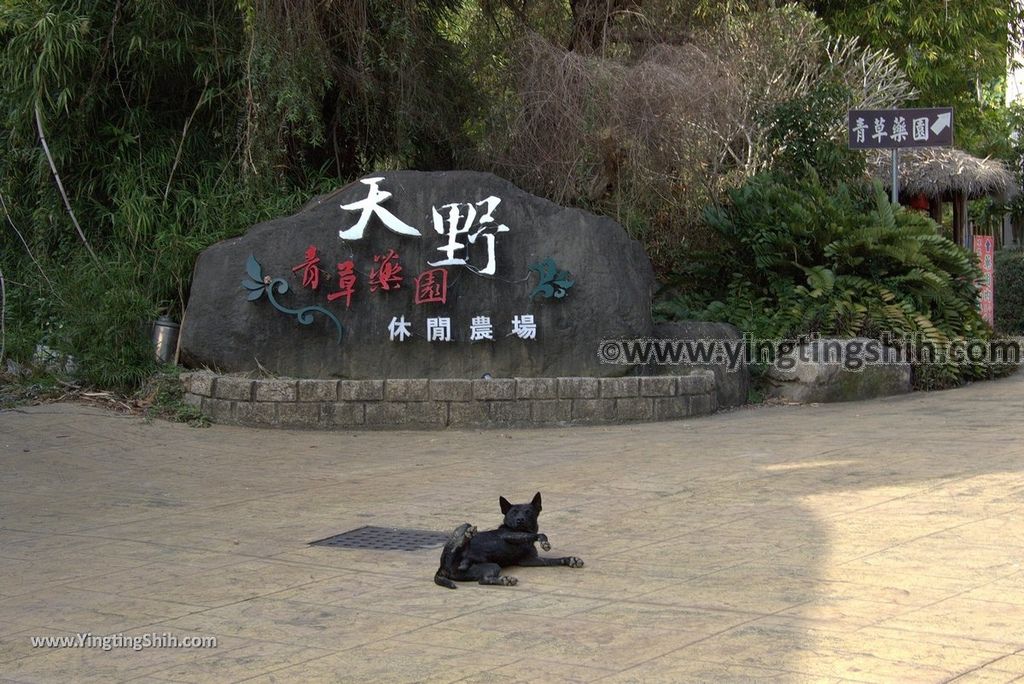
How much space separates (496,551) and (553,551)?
0.59 metres

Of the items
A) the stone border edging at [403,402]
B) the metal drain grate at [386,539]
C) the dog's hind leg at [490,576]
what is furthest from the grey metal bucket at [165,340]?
the dog's hind leg at [490,576]

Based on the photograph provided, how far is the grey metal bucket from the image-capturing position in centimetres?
1109

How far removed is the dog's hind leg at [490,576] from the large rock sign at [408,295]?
17.2 ft

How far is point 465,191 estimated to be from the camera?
10.8 m

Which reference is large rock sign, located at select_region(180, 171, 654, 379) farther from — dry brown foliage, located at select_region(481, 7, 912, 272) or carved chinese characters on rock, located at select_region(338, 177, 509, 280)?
dry brown foliage, located at select_region(481, 7, 912, 272)

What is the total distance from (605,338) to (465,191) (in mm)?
1812

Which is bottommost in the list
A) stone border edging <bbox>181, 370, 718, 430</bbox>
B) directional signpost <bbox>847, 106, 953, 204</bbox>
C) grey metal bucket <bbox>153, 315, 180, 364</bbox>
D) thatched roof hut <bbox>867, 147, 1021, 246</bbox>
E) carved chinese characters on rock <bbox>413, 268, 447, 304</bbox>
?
stone border edging <bbox>181, 370, 718, 430</bbox>

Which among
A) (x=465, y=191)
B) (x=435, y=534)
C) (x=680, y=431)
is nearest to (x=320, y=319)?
(x=465, y=191)

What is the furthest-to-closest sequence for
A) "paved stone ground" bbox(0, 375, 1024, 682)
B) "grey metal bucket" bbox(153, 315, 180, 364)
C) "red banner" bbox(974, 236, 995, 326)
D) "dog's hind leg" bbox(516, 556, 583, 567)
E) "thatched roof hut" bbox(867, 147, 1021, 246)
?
"thatched roof hut" bbox(867, 147, 1021, 246)
"red banner" bbox(974, 236, 995, 326)
"grey metal bucket" bbox(153, 315, 180, 364)
"dog's hind leg" bbox(516, 556, 583, 567)
"paved stone ground" bbox(0, 375, 1024, 682)

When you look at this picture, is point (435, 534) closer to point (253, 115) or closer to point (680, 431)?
point (680, 431)

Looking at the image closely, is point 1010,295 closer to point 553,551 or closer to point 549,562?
point 553,551

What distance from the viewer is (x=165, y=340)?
1110cm

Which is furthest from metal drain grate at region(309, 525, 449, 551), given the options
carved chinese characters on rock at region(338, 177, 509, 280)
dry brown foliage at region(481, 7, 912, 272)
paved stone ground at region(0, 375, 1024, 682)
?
dry brown foliage at region(481, 7, 912, 272)

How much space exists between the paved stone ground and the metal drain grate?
0.14 metres
